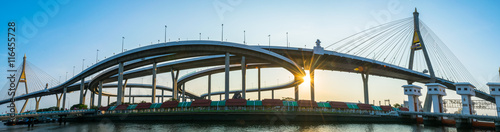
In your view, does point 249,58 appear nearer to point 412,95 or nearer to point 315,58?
point 315,58

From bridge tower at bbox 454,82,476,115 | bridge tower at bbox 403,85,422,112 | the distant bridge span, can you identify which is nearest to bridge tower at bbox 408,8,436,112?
the distant bridge span

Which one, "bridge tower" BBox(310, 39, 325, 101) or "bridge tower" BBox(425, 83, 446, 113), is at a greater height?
"bridge tower" BBox(310, 39, 325, 101)

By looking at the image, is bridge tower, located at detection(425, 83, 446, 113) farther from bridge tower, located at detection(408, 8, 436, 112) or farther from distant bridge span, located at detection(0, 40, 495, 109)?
bridge tower, located at detection(408, 8, 436, 112)

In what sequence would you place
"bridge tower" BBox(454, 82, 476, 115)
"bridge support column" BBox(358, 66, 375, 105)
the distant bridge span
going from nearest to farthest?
1. "bridge tower" BBox(454, 82, 476, 115)
2. the distant bridge span
3. "bridge support column" BBox(358, 66, 375, 105)

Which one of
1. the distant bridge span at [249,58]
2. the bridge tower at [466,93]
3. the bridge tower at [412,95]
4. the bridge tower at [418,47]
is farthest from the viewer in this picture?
the bridge tower at [418,47]

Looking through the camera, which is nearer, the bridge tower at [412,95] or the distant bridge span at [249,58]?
the bridge tower at [412,95]

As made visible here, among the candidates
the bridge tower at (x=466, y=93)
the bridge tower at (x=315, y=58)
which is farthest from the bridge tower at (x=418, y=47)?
the bridge tower at (x=466, y=93)

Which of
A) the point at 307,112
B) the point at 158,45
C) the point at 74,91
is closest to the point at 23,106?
the point at 74,91

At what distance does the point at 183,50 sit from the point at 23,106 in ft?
410

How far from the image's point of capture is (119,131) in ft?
145

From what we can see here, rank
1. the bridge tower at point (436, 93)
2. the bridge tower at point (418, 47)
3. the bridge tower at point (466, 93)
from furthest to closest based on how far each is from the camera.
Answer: the bridge tower at point (418, 47) < the bridge tower at point (436, 93) < the bridge tower at point (466, 93)

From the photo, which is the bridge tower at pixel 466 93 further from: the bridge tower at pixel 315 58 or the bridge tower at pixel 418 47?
the bridge tower at pixel 418 47

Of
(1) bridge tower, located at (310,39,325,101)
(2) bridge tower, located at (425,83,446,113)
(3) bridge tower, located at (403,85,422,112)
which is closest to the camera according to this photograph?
(2) bridge tower, located at (425,83,446,113)

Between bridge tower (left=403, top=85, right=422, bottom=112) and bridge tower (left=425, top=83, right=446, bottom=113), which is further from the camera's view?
bridge tower (left=403, top=85, right=422, bottom=112)
